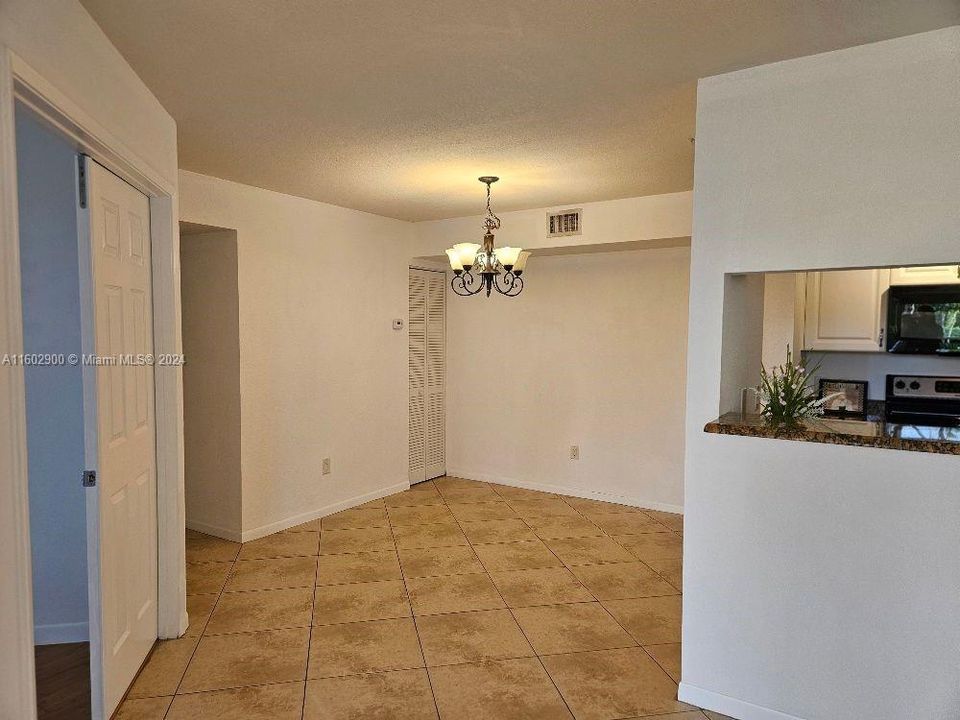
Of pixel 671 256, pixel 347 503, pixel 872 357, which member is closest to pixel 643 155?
pixel 671 256

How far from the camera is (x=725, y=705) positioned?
96.4 inches

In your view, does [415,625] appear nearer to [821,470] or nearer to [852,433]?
[821,470]

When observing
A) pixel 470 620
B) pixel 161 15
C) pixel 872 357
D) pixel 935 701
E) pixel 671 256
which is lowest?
pixel 470 620

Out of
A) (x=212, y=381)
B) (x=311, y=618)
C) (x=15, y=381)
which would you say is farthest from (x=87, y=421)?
(x=212, y=381)

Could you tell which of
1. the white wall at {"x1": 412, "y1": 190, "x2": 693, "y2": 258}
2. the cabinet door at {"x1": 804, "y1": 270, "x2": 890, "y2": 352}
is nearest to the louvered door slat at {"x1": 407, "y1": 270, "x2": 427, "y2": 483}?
the white wall at {"x1": 412, "y1": 190, "x2": 693, "y2": 258}

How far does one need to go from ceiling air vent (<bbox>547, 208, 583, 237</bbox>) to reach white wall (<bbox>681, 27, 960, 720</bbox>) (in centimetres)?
237

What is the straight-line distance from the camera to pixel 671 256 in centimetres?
500

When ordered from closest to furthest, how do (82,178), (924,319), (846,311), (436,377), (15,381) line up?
1. (15,381)
2. (82,178)
3. (924,319)
4. (846,311)
5. (436,377)

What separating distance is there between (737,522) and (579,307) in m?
3.22

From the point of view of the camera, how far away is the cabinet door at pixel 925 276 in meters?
3.93

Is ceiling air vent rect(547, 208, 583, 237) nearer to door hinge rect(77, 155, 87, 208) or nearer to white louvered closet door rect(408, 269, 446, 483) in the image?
white louvered closet door rect(408, 269, 446, 483)

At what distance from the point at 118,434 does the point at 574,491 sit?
392 cm

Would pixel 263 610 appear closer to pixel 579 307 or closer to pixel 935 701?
pixel 935 701

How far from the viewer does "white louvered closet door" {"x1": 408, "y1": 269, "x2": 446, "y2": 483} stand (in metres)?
5.84
